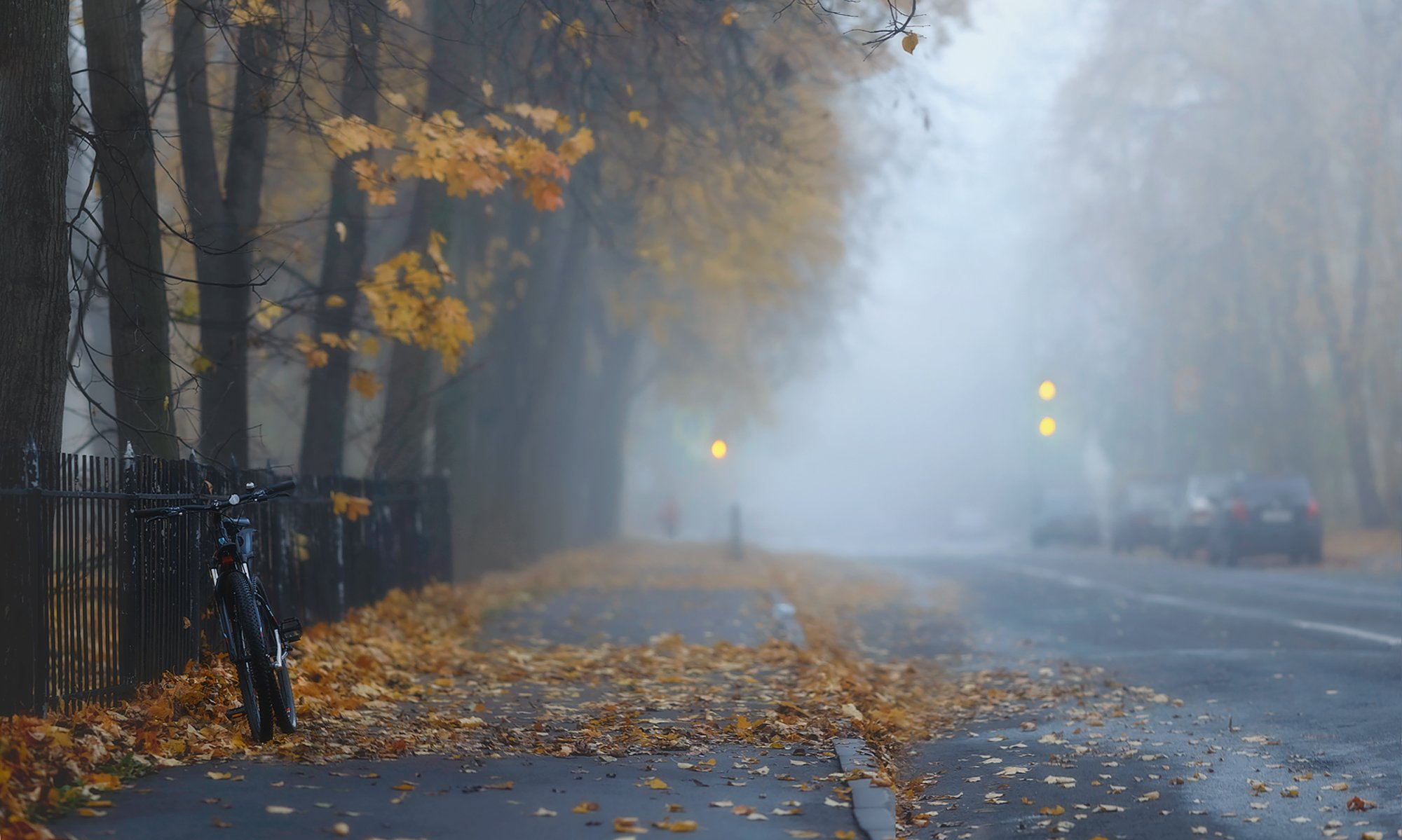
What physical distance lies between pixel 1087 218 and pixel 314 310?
25.5 metres

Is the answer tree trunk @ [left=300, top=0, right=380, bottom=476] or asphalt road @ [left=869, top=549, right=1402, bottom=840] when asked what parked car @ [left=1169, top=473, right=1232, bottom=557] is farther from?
tree trunk @ [left=300, top=0, right=380, bottom=476]

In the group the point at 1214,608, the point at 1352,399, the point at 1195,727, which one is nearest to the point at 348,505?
the point at 1195,727

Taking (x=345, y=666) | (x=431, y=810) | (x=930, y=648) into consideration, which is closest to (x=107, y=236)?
(x=345, y=666)

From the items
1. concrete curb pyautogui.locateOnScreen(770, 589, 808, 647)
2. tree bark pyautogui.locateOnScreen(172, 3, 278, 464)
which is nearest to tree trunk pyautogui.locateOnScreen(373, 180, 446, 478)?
tree bark pyautogui.locateOnScreen(172, 3, 278, 464)

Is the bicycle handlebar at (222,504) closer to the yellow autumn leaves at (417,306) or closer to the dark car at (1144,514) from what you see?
the yellow autumn leaves at (417,306)

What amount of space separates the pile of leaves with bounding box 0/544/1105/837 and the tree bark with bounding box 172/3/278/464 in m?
2.09

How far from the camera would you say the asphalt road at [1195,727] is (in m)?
6.93

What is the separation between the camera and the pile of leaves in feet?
A: 23.2

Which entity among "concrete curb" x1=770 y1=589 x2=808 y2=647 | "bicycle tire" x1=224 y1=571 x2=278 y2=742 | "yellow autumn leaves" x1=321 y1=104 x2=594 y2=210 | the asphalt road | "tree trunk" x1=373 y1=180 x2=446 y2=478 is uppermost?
"yellow autumn leaves" x1=321 y1=104 x2=594 y2=210

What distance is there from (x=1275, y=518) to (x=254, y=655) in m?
25.4

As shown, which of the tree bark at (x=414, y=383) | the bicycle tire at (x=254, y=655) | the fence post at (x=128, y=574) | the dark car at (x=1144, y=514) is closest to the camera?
the bicycle tire at (x=254, y=655)

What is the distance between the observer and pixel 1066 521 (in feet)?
157

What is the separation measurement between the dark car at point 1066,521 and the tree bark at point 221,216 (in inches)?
1476

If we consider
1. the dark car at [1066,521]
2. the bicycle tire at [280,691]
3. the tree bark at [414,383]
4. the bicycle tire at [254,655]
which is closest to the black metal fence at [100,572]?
the bicycle tire at [254,655]
